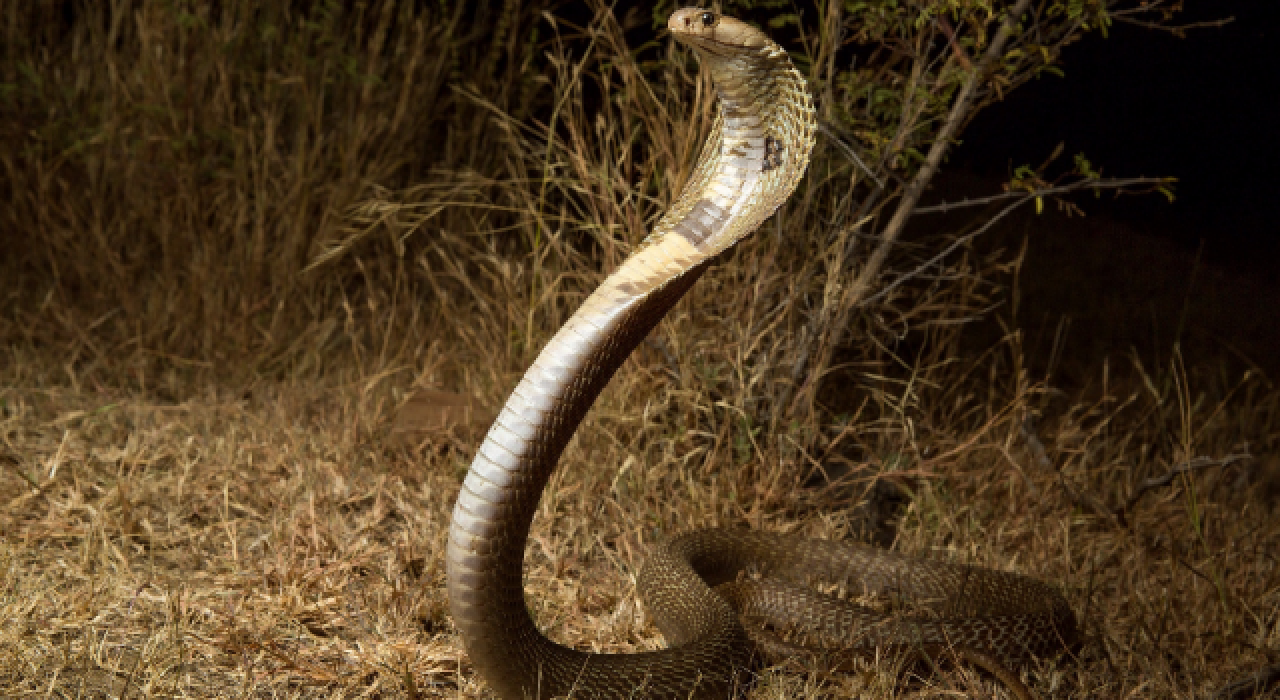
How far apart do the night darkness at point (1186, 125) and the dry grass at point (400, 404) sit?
0.75 meters

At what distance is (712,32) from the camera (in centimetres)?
216

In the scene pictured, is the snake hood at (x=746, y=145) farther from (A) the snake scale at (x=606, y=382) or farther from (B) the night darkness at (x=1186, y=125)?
(B) the night darkness at (x=1186, y=125)

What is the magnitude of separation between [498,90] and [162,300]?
205 centimetres

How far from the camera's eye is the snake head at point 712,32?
83.4 inches

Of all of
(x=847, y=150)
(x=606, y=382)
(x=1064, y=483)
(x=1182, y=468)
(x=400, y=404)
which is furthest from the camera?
(x=400, y=404)

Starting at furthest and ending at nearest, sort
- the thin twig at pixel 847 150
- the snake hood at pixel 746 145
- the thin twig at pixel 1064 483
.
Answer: the thin twig at pixel 1064 483 < the thin twig at pixel 847 150 < the snake hood at pixel 746 145

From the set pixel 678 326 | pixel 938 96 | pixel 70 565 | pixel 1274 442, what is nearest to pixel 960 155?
pixel 938 96

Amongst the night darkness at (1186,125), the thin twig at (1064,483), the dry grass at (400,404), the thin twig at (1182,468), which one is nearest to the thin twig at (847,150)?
the dry grass at (400,404)

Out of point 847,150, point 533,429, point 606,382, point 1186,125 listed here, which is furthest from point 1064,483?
point 1186,125

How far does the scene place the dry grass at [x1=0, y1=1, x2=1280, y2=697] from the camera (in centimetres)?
293

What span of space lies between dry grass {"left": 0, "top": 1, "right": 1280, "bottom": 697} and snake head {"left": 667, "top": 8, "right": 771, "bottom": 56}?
1.45 meters

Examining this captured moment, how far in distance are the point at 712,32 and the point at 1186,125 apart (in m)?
4.56

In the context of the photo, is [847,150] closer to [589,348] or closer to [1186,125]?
[589,348]

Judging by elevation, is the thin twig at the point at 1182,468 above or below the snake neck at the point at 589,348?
below
